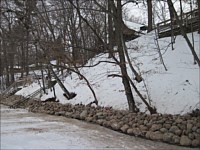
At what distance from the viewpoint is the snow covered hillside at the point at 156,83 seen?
11881mm

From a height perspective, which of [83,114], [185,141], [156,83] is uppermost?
[156,83]

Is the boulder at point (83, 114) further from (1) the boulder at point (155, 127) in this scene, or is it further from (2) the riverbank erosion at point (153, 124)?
(1) the boulder at point (155, 127)

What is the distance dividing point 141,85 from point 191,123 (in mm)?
5472

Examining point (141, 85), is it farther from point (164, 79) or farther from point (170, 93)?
point (170, 93)

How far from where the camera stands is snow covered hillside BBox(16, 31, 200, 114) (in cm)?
1188

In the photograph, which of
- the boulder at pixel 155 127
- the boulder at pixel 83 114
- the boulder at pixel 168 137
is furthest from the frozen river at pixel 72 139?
the boulder at pixel 83 114

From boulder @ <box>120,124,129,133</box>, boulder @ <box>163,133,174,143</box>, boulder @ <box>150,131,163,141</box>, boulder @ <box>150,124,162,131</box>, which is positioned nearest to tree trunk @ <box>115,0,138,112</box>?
boulder @ <box>120,124,129,133</box>

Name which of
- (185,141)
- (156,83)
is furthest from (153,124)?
(156,83)

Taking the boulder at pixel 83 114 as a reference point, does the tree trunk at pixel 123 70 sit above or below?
above

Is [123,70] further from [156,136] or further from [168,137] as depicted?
[168,137]

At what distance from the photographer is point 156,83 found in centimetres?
1413

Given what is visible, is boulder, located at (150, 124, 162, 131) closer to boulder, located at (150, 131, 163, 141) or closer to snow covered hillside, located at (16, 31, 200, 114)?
boulder, located at (150, 131, 163, 141)

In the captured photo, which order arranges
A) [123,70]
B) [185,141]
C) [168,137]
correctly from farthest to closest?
[123,70]
[168,137]
[185,141]

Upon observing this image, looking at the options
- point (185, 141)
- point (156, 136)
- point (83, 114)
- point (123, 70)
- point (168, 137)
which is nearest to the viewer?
point (185, 141)
